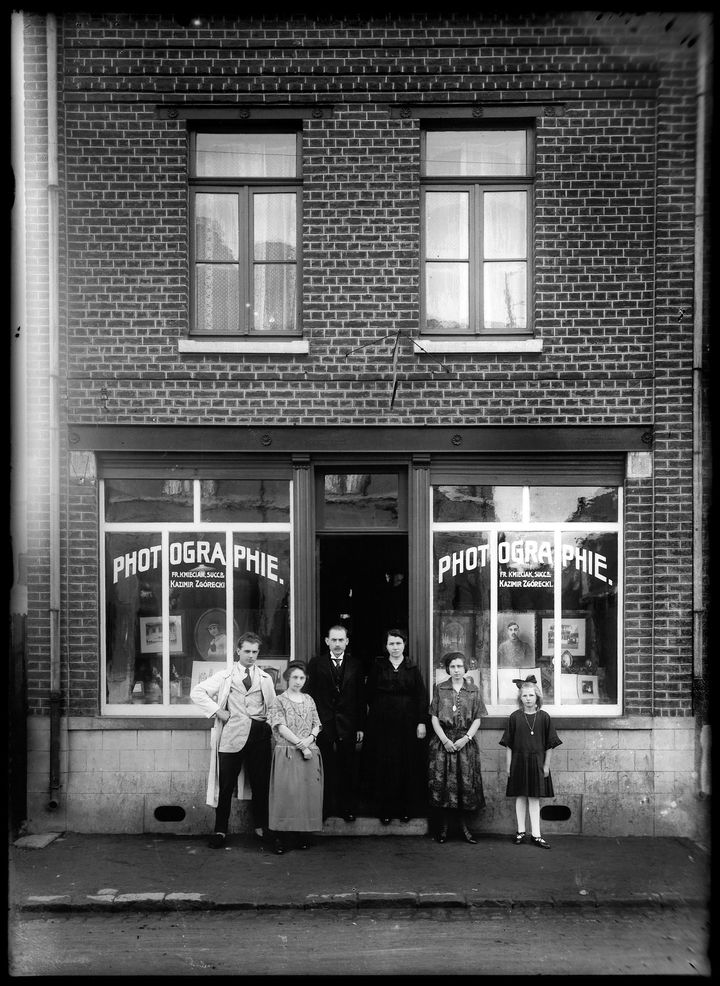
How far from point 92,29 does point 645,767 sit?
9229 millimetres

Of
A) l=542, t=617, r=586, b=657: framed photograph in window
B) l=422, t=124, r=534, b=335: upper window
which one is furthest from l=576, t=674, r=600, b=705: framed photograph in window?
l=422, t=124, r=534, b=335: upper window

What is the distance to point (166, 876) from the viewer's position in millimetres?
7480

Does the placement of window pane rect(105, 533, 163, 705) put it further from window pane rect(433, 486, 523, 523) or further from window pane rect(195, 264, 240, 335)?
window pane rect(433, 486, 523, 523)

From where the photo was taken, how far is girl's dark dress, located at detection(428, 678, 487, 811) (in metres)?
8.27

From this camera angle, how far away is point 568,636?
8.97 metres

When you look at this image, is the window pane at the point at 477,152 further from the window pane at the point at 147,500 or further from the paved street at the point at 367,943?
the paved street at the point at 367,943

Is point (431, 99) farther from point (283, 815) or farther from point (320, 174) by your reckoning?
point (283, 815)

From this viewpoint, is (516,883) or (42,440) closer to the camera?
(516,883)

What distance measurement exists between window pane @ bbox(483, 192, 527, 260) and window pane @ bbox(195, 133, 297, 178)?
208 cm

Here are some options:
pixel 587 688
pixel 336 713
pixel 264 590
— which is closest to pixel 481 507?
pixel 587 688

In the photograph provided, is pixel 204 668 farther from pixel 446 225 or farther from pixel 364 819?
pixel 446 225

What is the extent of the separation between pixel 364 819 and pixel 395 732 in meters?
0.95

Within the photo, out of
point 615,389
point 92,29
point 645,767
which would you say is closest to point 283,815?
point 645,767

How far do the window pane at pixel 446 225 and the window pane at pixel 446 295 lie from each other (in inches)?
5.2
